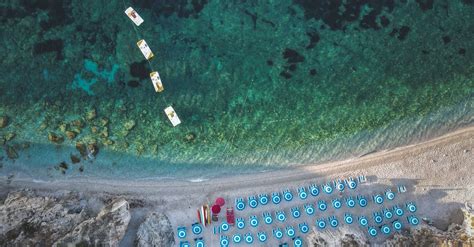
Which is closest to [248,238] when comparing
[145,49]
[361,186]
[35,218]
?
[361,186]

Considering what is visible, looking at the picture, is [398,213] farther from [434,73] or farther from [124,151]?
[124,151]

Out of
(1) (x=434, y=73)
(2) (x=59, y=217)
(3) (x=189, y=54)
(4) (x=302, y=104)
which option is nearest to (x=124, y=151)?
(2) (x=59, y=217)

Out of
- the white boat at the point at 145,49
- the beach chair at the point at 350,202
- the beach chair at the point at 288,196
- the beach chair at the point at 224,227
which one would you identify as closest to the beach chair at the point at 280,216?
the beach chair at the point at 288,196

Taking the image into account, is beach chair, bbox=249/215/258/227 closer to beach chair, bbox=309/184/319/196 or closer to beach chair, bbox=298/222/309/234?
beach chair, bbox=298/222/309/234

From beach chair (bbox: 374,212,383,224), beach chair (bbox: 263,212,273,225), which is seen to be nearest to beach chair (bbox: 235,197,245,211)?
beach chair (bbox: 263,212,273,225)

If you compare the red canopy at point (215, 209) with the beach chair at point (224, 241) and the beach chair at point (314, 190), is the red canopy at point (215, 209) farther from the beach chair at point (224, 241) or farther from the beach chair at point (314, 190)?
the beach chair at point (314, 190)

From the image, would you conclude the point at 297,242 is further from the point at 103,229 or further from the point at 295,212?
the point at 103,229
